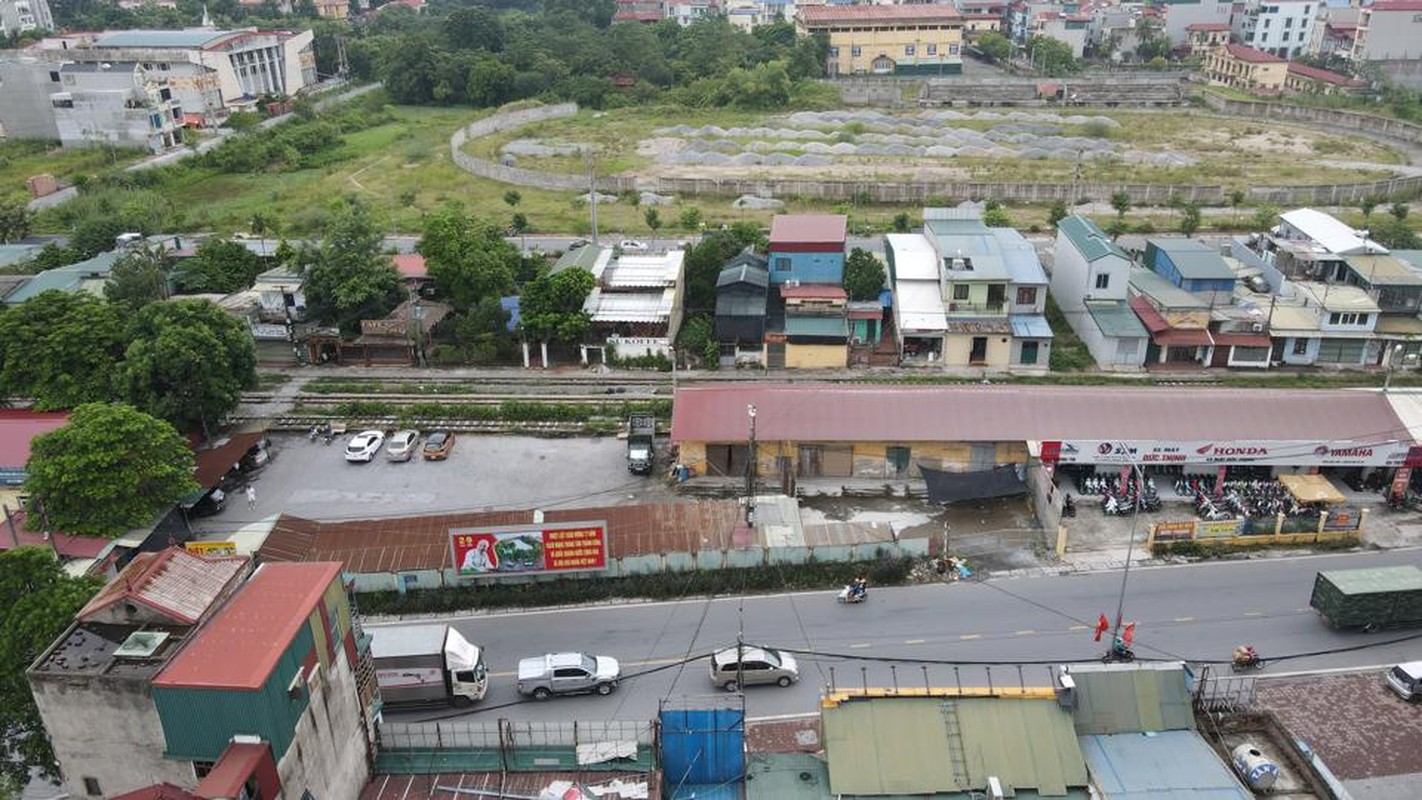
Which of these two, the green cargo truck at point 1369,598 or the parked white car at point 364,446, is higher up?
the green cargo truck at point 1369,598

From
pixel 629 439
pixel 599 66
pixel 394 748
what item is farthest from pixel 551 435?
pixel 599 66

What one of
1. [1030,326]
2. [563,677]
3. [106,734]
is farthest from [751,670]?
[1030,326]

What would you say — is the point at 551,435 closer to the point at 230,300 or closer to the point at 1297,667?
the point at 230,300

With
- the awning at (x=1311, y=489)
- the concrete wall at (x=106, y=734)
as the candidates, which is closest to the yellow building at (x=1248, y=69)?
the awning at (x=1311, y=489)

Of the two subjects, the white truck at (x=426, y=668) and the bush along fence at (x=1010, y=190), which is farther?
the bush along fence at (x=1010, y=190)

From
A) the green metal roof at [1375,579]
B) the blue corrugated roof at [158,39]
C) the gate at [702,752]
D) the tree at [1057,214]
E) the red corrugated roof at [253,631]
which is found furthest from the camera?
the blue corrugated roof at [158,39]

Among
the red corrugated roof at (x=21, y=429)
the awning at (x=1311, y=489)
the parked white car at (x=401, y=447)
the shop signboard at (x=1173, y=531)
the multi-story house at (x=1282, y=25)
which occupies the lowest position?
the parked white car at (x=401, y=447)

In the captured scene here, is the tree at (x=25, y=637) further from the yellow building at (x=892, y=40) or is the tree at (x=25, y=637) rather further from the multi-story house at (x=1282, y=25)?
the multi-story house at (x=1282, y=25)
